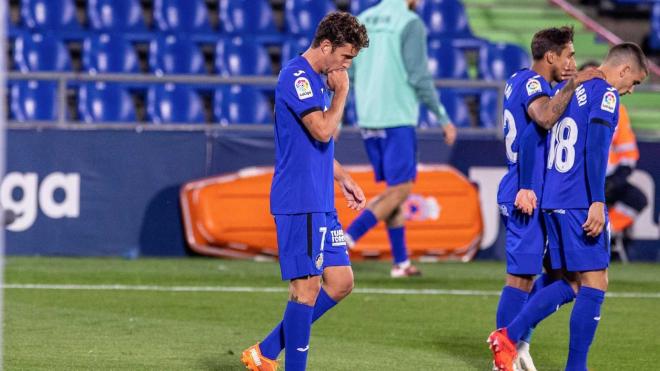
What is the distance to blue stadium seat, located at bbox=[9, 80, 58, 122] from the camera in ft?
48.8

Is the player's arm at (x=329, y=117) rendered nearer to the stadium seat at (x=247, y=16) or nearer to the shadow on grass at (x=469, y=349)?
the shadow on grass at (x=469, y=349)

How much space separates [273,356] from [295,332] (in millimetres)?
313

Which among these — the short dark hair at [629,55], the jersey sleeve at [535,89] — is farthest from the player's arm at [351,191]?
the short dark hair at [629,55]

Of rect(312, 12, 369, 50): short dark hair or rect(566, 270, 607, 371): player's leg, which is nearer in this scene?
rect(312, 12, 369, 50): short dark hair

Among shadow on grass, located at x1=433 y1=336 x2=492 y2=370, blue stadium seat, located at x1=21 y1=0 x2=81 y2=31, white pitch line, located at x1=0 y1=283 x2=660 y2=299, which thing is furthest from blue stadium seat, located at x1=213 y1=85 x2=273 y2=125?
shadow on grass, located at x1=433 y1=336 x2=492 y2=370

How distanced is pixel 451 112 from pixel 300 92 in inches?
385

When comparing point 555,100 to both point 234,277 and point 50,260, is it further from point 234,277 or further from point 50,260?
point 50,260

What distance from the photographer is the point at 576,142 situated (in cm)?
655

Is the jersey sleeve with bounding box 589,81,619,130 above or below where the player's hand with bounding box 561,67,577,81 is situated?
below

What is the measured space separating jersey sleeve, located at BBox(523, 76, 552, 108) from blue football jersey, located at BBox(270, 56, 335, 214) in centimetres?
127

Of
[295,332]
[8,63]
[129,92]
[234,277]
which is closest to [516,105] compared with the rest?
[295,332]

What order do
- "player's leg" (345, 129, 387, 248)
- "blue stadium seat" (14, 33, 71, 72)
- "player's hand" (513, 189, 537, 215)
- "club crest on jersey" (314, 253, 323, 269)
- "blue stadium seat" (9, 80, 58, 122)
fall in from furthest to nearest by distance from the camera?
"blue stadium seat" (14, 33, 71, 72) < "blue stadium seat" (9, 80, 58, 122) < "player's leg" (345, 129, 387, 248) < "player's hand" (513, 189, 537, 215) < "club crest on jersey" (314, 253, 323, 269)

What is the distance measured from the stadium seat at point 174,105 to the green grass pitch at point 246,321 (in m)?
3.32

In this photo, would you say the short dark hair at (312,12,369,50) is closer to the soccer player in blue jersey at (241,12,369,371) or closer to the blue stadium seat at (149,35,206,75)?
the soccer player in blue jersey at (241,12,369,371)
